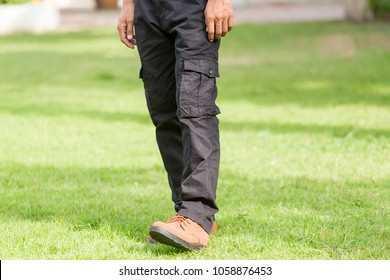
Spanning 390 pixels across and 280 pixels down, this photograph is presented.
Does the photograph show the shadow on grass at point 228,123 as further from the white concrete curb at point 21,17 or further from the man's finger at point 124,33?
the white concrete curb at point 21,17

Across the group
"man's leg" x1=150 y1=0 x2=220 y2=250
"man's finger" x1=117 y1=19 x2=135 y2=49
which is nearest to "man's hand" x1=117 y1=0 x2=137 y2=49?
"man's finger" x1=117 y1=19 x2=135 y2=49

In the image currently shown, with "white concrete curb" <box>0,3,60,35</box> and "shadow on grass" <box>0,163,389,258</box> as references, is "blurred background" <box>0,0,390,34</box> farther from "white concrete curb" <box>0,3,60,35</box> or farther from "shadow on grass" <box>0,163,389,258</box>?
"shadow on grass" <box>0,163,389,258</box>

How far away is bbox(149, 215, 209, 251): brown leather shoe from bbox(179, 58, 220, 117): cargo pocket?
22.0 inches

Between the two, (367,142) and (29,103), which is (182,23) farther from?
(29,103)

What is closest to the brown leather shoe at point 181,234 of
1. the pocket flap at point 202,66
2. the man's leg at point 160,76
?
the man's leg at point 160,76

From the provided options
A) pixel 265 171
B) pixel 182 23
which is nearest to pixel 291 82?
pixel 265 171

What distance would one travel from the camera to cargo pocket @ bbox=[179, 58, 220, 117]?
4949 millimetres

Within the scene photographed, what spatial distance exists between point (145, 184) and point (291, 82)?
7.55m

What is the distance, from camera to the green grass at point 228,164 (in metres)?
5.26

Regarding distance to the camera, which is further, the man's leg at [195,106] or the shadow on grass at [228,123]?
the shadow on grass at [228,123]

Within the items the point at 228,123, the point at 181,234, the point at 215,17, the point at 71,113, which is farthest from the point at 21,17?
the point at 181,234

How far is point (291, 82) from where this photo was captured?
1429 cm

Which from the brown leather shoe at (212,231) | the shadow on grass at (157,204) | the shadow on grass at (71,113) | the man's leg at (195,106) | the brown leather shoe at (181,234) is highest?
the man's leg at (195,106)

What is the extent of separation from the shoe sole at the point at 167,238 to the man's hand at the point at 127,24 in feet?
3.93
